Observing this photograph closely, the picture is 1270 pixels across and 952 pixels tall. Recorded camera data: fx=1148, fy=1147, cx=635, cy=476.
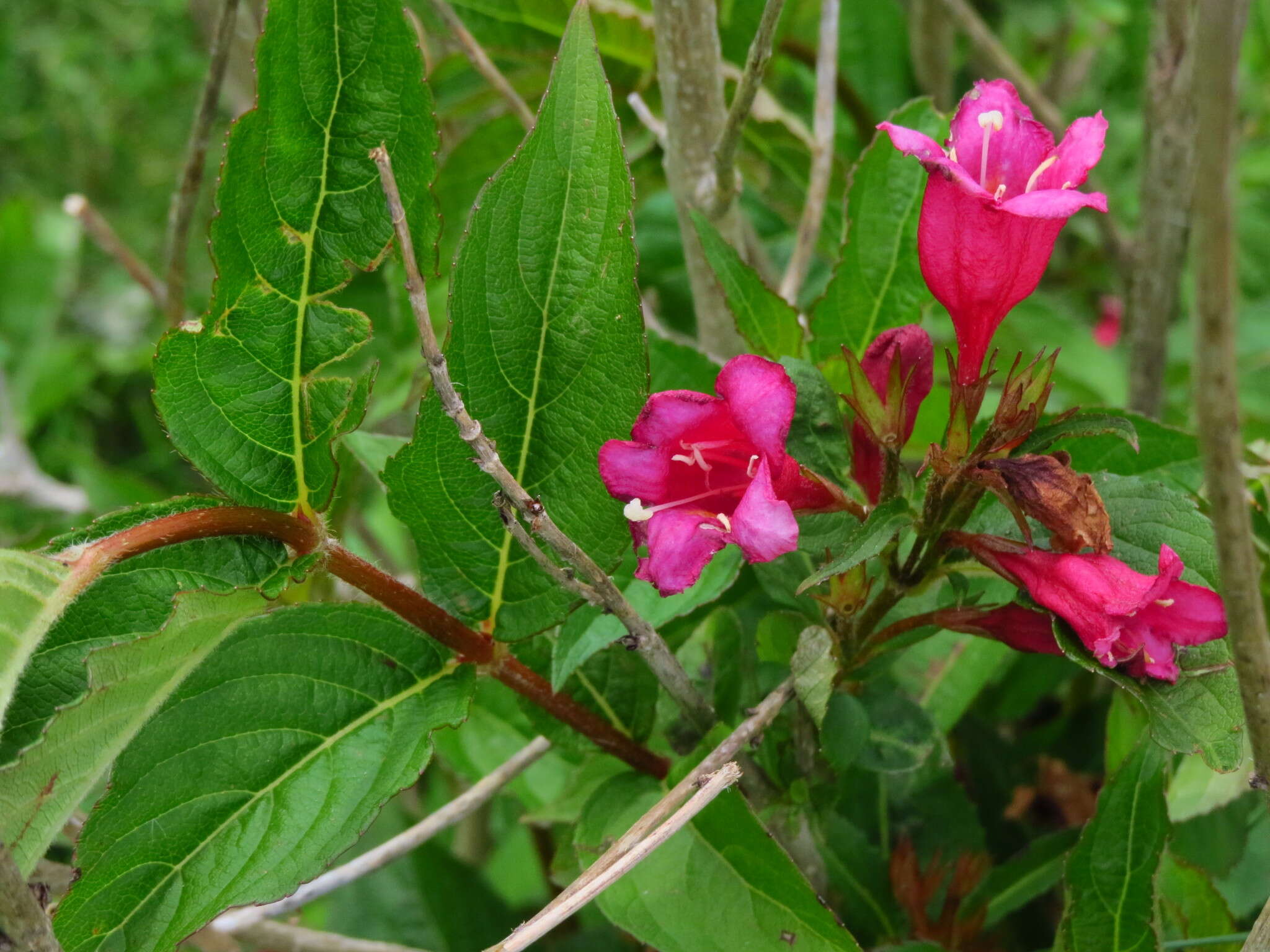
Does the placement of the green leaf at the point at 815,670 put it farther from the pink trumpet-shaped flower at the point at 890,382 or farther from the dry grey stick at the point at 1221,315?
the dry grey stick at the point at 1221,315

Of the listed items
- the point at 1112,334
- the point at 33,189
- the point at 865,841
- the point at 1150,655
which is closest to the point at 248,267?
the point at 1150,655

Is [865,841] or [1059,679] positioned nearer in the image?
[865,841]

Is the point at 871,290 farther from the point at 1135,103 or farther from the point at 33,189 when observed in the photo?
the point at 33,189

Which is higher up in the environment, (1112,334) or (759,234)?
(759,234)

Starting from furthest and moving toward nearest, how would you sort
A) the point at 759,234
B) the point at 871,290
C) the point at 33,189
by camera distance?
the point at 33,189
the point at 759,234
the point at 871,290

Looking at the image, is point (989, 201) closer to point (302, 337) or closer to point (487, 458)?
point (487, 458)
